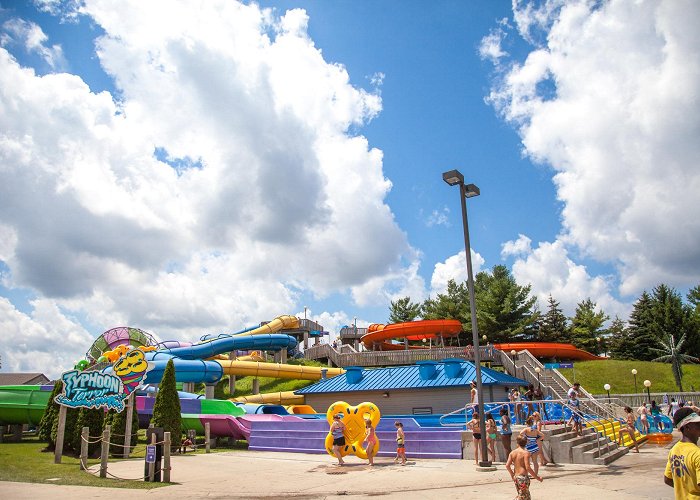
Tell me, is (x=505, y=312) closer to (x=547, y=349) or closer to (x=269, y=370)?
(x=547, y=349)

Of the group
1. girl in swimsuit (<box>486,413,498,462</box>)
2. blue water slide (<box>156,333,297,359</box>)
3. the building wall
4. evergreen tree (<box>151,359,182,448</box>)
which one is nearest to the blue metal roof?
the building wall

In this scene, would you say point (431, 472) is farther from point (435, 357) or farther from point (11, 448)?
point (435, 357)

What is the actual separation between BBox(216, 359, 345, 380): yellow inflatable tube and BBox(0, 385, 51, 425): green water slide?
13925 mm

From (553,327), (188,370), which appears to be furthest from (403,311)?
(188,370)

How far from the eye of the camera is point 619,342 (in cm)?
6500

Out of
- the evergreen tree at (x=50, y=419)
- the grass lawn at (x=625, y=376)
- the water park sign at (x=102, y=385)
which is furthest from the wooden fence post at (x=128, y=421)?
the grass lawn at (x=625, y=376)

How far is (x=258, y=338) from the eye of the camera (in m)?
44.1

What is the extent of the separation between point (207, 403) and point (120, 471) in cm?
1261

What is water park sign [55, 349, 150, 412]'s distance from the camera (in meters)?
18.7

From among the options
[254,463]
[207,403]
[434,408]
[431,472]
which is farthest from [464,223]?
[207,403]

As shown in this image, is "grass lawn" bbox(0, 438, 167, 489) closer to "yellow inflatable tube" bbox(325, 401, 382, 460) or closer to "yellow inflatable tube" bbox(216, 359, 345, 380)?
"yellow inflatable tube" bbox(325, 401, 382, 460)

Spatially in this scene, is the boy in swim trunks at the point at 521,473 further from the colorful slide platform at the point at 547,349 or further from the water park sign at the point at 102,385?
the colorful slide platform at the point at 547,349

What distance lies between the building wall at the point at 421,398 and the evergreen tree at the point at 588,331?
148ft

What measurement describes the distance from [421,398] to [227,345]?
20011mm
